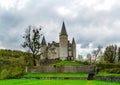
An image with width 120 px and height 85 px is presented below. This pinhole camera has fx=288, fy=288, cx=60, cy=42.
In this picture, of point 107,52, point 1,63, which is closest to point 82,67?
point 1,63

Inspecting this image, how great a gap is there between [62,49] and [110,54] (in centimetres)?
2084

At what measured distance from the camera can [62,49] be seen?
110 metres

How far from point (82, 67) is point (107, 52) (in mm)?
28794

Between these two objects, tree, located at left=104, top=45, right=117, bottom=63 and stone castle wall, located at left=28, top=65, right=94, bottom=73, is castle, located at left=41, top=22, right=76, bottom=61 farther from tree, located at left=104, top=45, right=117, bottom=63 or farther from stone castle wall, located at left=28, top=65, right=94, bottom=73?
stone castle wall, located at left=28, top=65, right=94, bottom=73

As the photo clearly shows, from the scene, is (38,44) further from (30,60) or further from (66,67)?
(66,67)

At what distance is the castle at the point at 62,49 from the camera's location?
110250 mm

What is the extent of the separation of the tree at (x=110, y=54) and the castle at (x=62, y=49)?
17.3 m

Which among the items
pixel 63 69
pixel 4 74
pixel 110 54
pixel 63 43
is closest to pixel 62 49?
pixel 63 43

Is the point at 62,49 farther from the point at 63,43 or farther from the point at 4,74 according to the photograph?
the point at 4,74

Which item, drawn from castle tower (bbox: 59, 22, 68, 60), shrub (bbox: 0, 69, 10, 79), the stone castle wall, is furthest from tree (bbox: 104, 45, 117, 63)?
shrub (bbox: 0, 69, 10, 79)

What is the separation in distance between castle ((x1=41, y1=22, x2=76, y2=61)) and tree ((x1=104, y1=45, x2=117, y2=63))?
56.8 feet

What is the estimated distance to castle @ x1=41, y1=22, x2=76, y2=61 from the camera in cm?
11025

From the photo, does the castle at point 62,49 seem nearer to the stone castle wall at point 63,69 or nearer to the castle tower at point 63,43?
the castle tower at point 63,43

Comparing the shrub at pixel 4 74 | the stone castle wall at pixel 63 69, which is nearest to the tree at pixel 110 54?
the stone castle wall at pixel 63 69
